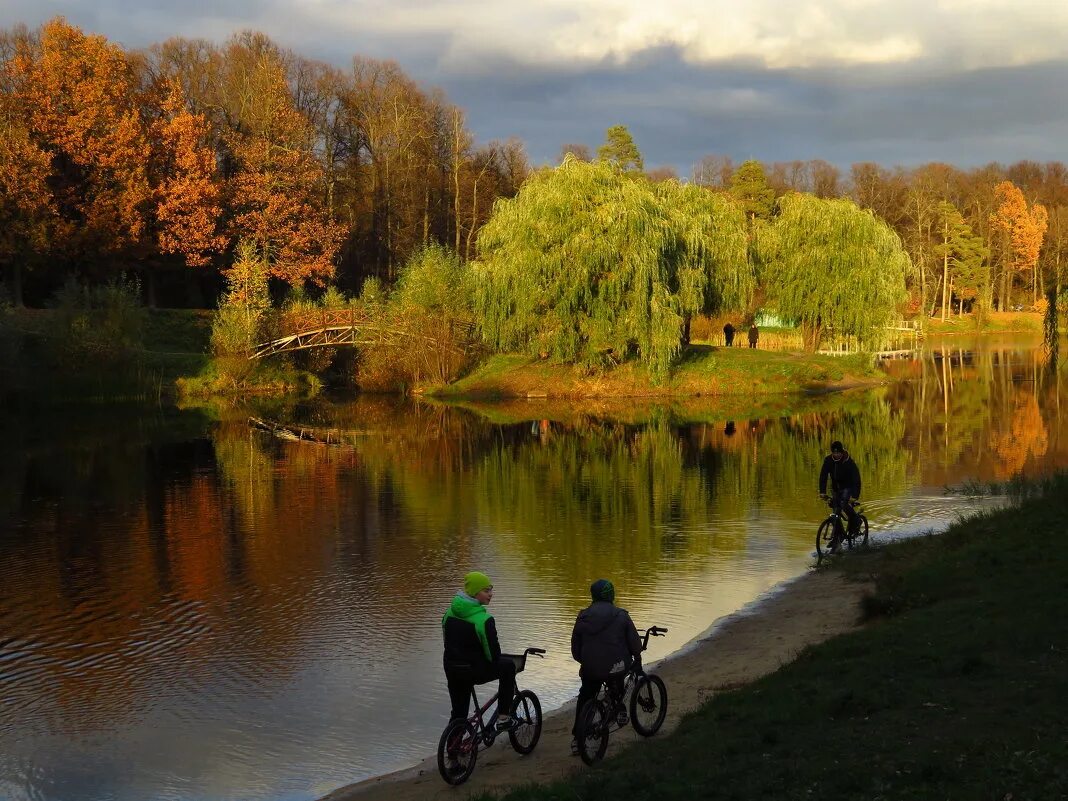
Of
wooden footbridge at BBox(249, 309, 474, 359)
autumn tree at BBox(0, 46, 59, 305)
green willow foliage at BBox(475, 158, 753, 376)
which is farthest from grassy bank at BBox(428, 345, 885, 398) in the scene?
autumn tree at BBox(0, 46, 59, 305)

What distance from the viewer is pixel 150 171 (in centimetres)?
6359

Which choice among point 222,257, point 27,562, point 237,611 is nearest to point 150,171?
point 222,257

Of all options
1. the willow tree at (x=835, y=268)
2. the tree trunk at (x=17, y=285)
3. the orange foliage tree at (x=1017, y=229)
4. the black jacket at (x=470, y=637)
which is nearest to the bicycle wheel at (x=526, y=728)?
the black jacket at (x=470, y=637)

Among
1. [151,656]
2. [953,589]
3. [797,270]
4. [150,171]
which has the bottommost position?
[151,656]

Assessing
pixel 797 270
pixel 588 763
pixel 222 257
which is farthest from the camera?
pixel 222 257

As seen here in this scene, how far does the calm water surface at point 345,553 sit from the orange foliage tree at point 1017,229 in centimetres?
6888

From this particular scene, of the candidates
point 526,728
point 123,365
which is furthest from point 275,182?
point 526,728

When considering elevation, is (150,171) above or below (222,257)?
above

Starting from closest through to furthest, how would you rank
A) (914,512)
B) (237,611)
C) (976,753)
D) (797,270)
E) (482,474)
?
1. (976,753)
2. (237,611)
3. (914,512)
4. (482,474)
5. (797,270)

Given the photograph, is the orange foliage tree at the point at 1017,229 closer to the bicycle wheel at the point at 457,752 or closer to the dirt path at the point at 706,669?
the dirt path at the point at 706,669

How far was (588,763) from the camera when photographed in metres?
9.63

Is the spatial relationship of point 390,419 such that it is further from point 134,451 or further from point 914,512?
point 914,512

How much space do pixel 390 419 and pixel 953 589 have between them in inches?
1440

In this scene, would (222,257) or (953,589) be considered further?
(222,257)
